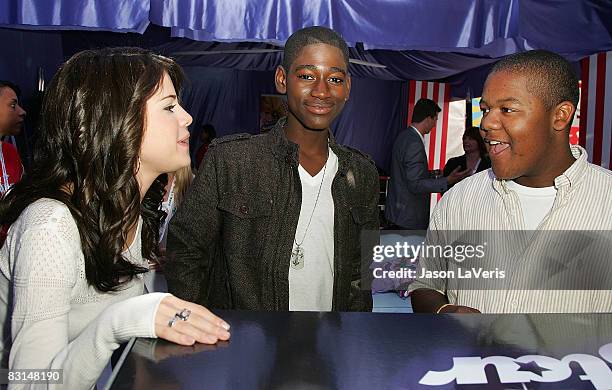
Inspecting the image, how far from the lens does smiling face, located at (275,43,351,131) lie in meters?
1.91

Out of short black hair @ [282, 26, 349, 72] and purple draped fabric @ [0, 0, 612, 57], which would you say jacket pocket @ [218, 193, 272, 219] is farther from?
purple draped fabric @ [0, 0, 612, 57]

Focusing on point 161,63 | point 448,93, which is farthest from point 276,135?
point 448,93

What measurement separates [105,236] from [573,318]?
0.92m

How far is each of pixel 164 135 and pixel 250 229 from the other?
1.79ft

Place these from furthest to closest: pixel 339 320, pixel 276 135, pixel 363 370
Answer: pixel 276 135
pixel 339 320
pixel 363 370

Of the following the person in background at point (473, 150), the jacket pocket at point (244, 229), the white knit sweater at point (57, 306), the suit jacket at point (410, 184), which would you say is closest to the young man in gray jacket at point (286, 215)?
the jacket pocket at point (244, 229)

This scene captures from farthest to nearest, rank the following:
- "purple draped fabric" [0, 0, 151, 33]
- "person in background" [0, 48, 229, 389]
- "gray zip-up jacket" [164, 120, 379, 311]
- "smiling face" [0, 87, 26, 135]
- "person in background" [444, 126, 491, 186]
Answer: "person in background" [444, 126, 491, 186], "smiling face" [0, 87, 26, 135], "purple draped fabric" [0, 0, 151, 33], "gray zip-up jacket" [164, 120, 379, 311], "person in background" [0, 48, 229, 389]

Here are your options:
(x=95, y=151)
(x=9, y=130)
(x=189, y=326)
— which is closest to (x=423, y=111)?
(x=9, y=130)

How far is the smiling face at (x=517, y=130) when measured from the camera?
1574 millimetres

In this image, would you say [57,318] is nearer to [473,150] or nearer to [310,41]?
[310,41]

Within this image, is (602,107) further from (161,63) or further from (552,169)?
(161,63)

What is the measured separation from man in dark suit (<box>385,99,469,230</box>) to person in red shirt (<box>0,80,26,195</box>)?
3.51 meters

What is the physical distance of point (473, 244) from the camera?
168cm

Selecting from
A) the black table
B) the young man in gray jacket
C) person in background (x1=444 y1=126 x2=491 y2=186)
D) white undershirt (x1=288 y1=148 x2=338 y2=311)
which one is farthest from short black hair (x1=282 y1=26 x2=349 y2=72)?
person in background (x1=444 y1=126 x2=491 y2=186)
